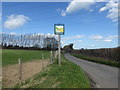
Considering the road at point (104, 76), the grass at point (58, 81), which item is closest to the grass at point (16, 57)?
the road at point (104, 76)

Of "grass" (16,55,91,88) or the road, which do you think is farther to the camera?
the road

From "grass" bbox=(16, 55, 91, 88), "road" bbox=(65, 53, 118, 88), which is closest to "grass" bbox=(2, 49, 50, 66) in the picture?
"road" bbox=(65, 53, 118, 88)

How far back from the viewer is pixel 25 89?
24.7ft

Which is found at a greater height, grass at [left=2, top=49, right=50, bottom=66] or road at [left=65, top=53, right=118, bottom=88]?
road at [left=65, top=53, right=118, bottom=88]

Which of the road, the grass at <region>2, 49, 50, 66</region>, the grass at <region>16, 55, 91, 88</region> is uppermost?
the grass at <region>16, 55, 91, 88</region>

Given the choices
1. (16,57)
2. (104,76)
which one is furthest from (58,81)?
(16,57)

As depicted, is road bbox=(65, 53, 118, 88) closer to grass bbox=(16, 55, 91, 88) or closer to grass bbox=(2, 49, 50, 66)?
grass bbox=(16, 55, 91, 88)

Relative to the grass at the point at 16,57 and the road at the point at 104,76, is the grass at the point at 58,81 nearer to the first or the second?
the road at the point at 104,76

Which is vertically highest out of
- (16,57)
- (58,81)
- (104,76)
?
(58,81)

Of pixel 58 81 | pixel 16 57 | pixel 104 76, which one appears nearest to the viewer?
pixel 58 81

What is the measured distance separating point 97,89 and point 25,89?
336 centimetres

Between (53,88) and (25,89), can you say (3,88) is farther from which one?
(53,88)

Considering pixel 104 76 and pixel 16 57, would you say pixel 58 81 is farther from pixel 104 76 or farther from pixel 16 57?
pixel 16 57

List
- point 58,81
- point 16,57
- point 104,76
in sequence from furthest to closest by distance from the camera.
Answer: point 16,57 < point 104,76 < point 58,81
